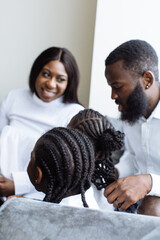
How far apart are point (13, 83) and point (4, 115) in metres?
0.90

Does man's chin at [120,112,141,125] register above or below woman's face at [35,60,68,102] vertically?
below

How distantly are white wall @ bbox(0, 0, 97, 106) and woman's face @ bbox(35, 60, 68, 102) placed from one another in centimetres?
82

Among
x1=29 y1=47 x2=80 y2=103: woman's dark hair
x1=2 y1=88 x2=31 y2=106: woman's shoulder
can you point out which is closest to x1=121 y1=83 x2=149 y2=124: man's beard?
x1=29 y1=47 x2=80 y2=103: woman's dark hair

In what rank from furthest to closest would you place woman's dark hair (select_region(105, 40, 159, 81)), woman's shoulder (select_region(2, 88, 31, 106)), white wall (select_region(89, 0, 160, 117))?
white wall (select_region(89, 0, 160, 117)), woman's shoulder (select_region(2, 88, 31, 106)), woman's dark hair (select_region(105, 40, 159, 81))

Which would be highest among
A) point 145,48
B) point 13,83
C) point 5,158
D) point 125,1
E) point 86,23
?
point 125,1

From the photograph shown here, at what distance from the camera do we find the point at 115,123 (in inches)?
73.6

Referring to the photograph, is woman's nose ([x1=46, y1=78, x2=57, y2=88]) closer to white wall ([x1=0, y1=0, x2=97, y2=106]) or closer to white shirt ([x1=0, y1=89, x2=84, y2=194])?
white shirt ([x1=0, y1=89, x2=84, y2=194])

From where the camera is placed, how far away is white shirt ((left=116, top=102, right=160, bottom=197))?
1297 millimetres

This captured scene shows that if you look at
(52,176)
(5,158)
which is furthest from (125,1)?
(52,176)

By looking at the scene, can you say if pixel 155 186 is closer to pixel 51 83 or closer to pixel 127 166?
pixel 127 166

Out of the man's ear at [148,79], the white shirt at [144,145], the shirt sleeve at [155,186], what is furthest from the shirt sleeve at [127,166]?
the man's ear at [148,79]

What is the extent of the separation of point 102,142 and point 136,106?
0.39 meters

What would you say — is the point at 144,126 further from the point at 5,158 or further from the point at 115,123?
the point at 5,158

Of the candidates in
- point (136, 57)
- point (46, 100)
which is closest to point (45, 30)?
point (46, 100)
